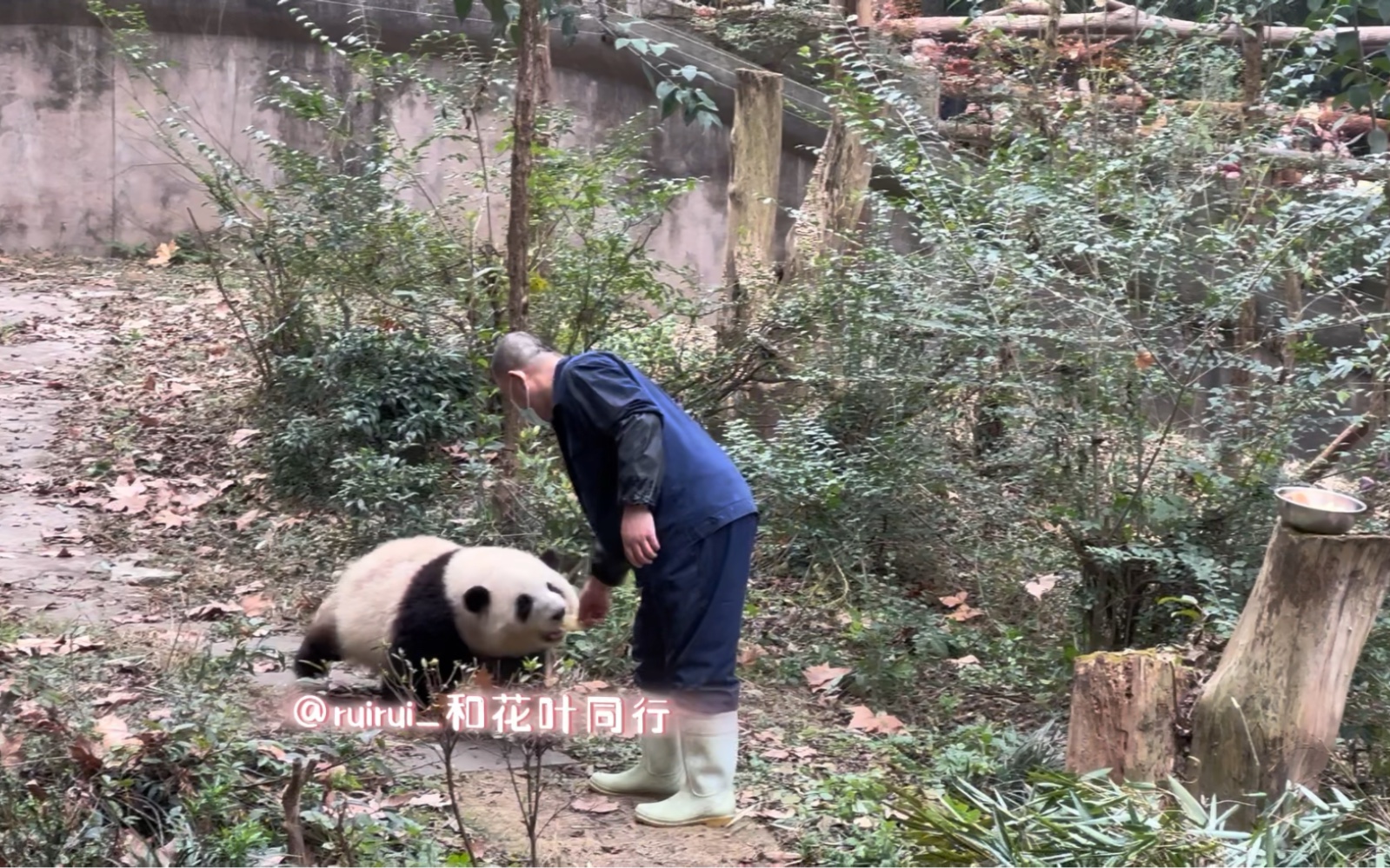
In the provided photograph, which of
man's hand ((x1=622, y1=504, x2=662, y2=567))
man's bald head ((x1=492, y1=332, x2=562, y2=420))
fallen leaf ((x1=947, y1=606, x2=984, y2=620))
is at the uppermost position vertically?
man's bald head ((x1=492, y1=332, x2=562, y2=420))

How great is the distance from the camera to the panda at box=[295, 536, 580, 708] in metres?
4.71

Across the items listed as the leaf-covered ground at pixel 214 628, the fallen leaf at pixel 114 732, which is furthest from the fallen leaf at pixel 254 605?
the fallen leaf at pixel 114 732

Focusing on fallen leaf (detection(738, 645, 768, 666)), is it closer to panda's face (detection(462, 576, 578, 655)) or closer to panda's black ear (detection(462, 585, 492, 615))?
panda's face (detection(462, 576, 578, 655))

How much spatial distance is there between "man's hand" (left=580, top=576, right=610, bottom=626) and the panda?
0.31 m

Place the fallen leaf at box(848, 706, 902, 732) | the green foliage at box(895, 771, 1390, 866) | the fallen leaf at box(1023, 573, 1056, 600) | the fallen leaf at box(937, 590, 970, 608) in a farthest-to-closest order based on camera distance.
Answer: the fallen leaf at box(937, 590, 970, 608), the fallen leaf at box(1023, 573, 1056, 600), the fallen leaf at box(848, 706, 902, 732), the green foliage at box(895, 771, 1390, 866)

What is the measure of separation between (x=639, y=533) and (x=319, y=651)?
6.11ft

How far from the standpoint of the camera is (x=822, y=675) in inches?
233

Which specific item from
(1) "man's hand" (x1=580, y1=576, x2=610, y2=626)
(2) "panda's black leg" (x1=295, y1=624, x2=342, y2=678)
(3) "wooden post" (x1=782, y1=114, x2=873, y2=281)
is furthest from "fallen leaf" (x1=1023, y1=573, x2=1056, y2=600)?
(2) "panda's black leg" (x1=295, y1=624, x2=342, y2=678)

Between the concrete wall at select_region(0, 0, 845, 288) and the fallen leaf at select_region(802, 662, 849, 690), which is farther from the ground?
the concrete wall at select_region(0, 0, 845, 288)

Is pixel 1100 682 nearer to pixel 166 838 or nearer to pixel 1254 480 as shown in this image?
pixel 1254 480

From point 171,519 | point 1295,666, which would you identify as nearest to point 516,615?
point 1295,666

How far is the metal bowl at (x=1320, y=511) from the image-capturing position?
427 cm

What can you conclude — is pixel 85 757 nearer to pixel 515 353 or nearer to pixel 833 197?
pixel 515 353

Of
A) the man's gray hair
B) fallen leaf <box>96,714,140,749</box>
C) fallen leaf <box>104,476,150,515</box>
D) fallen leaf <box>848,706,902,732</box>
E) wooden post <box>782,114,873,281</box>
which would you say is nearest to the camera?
fallen leaf <box>96,714,140,749</box>
